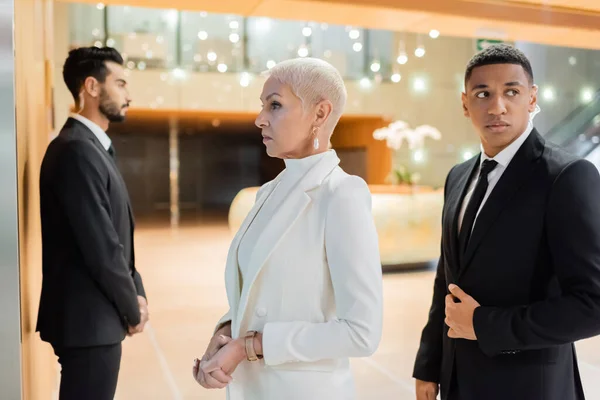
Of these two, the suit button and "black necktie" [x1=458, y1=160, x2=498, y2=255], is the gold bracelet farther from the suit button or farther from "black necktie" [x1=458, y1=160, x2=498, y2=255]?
"black necktie" [x1=458, y1=160, x2=498, y2=255]

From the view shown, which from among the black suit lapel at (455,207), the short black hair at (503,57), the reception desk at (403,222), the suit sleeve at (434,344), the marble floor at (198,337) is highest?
the short black hair at (503,57)

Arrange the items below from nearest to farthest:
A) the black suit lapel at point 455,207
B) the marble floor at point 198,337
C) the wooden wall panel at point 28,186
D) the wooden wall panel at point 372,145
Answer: the black suit lapel at point 455,207
the wooden wall panel at point 28,186
the marble floor at point 198,337
the wooden wall panel at point 372,145

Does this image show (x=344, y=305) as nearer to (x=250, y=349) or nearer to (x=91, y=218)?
(x=250, y=349)

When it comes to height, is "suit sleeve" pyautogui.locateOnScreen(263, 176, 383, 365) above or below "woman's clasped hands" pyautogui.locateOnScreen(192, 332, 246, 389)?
above

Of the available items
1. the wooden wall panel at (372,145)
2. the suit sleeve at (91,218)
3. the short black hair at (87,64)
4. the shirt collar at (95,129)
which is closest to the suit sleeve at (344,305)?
the suit sleeve at (91,218)

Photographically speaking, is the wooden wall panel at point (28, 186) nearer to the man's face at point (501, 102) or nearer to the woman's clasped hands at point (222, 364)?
the woman's clasped hands at point (222, 364)

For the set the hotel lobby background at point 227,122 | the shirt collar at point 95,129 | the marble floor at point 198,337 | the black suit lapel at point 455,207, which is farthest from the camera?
the marble floor at point 198,337

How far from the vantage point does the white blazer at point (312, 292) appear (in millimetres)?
1320

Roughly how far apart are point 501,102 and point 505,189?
0.79 ft

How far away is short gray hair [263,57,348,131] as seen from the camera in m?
1.41

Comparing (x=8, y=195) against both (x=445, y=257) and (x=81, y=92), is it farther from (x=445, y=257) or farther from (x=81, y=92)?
(x=445, y=257)

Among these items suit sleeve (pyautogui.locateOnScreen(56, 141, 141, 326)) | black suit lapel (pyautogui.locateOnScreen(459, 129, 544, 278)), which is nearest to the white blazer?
black suit lapel (pyautogui.locateOnScreen(459, 129, 544, 278))

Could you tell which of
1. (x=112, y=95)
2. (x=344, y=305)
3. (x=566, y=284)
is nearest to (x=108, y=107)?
(x=112, y=95)

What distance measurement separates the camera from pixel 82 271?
2.19 m
